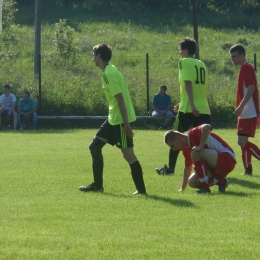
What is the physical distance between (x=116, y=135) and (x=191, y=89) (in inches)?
75.7

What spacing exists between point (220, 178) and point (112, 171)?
2.99 metres

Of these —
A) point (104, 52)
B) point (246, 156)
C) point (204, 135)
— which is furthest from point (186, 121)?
point (104, 52)

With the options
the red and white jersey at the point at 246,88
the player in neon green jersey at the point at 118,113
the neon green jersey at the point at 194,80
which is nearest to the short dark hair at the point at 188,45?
the neon green jersey at the point at 194,80

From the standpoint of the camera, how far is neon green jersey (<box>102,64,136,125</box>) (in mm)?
8750

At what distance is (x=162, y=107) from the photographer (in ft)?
77.0

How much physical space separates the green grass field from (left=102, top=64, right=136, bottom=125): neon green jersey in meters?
0.97

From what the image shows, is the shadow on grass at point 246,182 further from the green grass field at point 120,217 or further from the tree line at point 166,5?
the tree line at point 166,5

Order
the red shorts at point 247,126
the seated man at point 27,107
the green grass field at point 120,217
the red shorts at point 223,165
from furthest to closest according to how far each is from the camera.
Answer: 1. the seated man at point 27,107
2. the red shorts at point 247,126
3. the red shorts at point 223,165
4. the green grass field at point 120,217

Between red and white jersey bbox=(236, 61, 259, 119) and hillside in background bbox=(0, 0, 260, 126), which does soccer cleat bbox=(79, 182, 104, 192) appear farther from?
hillside in background bbox=(0, 0, 260, 126)

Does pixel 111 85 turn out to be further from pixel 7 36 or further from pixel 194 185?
pixel 7 36

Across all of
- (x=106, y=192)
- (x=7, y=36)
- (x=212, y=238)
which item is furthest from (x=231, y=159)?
(x=7, y=36)

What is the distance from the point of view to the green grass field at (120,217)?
586 centimetres

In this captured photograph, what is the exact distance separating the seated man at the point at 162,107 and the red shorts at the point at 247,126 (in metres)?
12.2

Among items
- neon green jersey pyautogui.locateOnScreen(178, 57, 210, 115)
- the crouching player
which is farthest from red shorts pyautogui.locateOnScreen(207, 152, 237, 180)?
neon green jersey pyautogui.locateOnScreen(178, 57, 210, 115)
